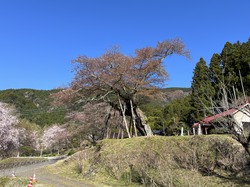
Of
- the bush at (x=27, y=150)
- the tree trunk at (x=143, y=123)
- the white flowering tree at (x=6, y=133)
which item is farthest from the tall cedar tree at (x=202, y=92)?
the bush at (x=27, y=150)

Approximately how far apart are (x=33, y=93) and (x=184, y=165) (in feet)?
182

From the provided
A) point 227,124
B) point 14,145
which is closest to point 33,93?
point 14,145

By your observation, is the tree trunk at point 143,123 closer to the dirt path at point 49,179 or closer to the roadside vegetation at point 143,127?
the roadside vegetation at point 143,127

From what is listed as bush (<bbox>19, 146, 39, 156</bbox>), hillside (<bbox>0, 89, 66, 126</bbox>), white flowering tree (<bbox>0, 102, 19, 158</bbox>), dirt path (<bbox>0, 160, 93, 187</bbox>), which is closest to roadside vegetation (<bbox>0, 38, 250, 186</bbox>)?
white flowering tree (<bbox>0, 102, 19, 158</bbox>)

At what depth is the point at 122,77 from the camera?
1459cm

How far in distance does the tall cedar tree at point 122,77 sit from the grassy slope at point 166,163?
3.28 metres

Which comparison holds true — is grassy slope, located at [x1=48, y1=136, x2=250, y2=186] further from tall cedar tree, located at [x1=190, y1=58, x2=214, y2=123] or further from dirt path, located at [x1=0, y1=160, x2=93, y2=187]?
tall cedar tree, located at [x1=190, y1=58, x2=214, y2=123]

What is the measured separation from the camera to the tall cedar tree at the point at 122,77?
14.4m

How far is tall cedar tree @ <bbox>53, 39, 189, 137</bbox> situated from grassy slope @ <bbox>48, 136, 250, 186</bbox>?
3.28 meters

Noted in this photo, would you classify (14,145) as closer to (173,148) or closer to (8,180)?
(8,180)

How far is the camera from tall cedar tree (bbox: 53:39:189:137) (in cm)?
1443

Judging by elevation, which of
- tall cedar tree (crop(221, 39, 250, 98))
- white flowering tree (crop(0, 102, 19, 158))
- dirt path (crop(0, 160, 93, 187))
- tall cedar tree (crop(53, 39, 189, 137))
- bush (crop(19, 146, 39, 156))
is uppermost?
tall cedar tree (crop(221, 39, 250, 98))

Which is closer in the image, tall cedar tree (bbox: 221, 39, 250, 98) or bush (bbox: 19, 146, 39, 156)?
tall cedar tree (bbox: 221, 39, 250, 98)

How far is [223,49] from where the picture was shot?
26484 mm
